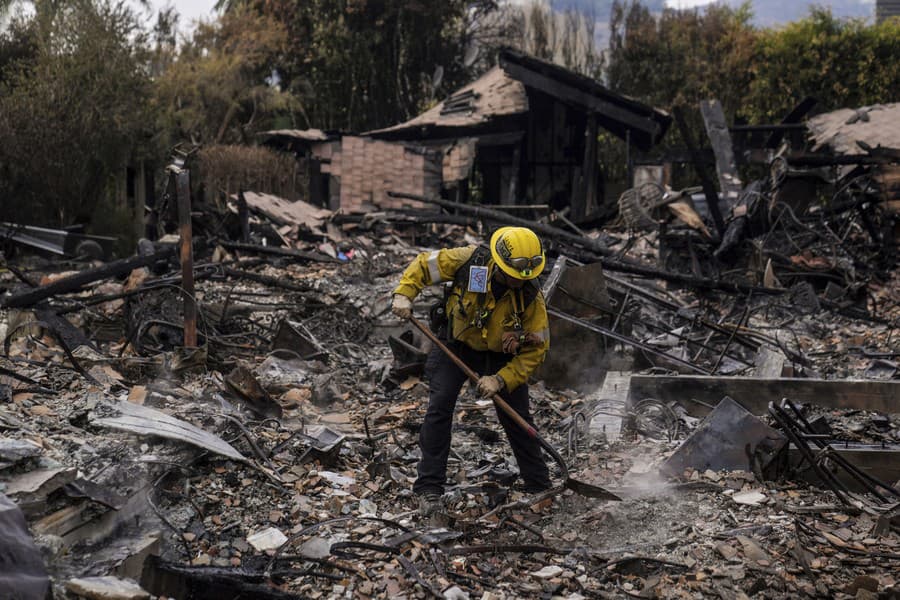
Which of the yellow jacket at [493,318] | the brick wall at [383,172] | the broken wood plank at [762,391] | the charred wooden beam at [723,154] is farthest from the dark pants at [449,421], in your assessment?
the brick wall at [383,172]

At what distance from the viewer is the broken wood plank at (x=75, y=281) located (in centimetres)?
724

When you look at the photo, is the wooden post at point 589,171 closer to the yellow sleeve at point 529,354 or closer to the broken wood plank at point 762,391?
the broken wood plank at point 762,391

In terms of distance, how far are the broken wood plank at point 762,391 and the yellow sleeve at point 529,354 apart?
182cm

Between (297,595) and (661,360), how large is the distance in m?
4.78

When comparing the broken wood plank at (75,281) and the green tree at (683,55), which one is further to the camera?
the green tree at (683,55)

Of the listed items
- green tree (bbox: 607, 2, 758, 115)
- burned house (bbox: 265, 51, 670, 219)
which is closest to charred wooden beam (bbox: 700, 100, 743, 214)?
burned house (bbox: 265, 51, 670, 219)

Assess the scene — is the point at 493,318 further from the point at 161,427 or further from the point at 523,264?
the point at 161,427

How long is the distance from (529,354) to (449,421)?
614mm

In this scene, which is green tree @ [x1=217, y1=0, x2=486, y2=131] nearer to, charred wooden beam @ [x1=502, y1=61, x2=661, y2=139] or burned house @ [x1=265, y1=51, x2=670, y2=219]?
burned house @ [x1=265, y1=51, x2=670, y2=219]

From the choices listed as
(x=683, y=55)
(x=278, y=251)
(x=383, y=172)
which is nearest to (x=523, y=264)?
(x=278, y=251)

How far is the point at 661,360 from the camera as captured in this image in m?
7.43

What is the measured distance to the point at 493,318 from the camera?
4633mm

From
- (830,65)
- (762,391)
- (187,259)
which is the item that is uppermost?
(830,65)

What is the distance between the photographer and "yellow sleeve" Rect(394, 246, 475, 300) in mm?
4660
